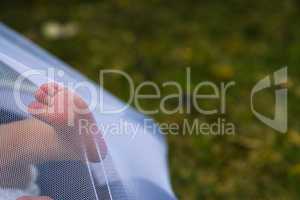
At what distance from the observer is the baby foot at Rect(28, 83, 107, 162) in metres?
1.00

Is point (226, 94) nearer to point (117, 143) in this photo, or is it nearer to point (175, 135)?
point (175, 135)

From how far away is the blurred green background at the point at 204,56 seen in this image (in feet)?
5.27

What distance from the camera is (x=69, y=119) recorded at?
3.36 ft

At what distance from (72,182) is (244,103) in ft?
3.20

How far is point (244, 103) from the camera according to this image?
1.83 metres
